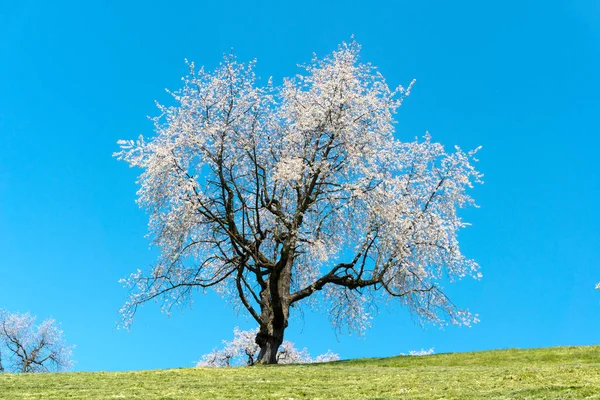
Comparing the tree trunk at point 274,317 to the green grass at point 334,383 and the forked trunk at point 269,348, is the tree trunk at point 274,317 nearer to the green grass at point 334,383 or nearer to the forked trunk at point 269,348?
the forked trunk at point 269,348

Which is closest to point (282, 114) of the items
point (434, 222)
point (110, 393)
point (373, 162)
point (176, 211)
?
point (373, 162)

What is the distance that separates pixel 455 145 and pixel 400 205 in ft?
13.3

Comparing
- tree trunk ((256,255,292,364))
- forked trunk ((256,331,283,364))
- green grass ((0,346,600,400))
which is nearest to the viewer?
green grass ((0,346,600,400))

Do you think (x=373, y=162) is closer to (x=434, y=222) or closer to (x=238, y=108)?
(x=434, y=222)

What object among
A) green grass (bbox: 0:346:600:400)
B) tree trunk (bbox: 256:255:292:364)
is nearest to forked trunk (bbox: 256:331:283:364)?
tree trunk (bbox: 256:255:292:364)

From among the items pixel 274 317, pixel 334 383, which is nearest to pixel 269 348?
pixel 274 317

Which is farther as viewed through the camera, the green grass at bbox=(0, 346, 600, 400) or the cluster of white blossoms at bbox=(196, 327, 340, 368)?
the cluster of white blossoms at bbox=(196, 327, 340, 368)

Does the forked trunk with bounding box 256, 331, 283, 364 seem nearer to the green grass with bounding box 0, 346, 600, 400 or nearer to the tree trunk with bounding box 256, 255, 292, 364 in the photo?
the tree trunk with bounding box 256, 255, 292, 364

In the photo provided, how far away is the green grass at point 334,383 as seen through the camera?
12.1 meters

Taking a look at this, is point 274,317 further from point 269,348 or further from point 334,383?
point 334,383

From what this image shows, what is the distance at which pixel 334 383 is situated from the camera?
14.8m

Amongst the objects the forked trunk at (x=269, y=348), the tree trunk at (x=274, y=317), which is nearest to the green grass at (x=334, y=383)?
the tree trunk at (x=274, y=317)

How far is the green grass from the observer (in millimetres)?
12055

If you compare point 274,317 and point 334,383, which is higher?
point 274,317
